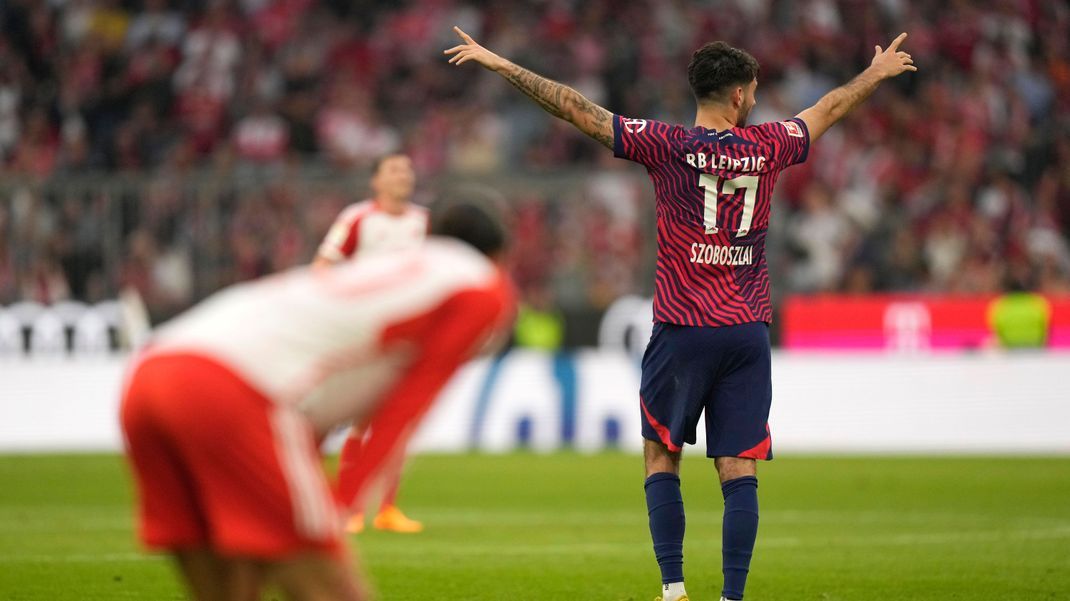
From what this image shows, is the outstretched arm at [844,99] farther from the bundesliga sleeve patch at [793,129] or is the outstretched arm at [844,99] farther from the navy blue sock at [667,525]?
the navy blue sock at [667,525]

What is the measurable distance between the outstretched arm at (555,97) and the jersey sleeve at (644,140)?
6 centimetres

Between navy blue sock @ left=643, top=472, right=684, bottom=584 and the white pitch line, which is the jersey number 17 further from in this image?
the white pitch line

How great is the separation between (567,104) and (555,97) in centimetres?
7

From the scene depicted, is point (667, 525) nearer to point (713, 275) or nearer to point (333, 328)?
point (713, 275)

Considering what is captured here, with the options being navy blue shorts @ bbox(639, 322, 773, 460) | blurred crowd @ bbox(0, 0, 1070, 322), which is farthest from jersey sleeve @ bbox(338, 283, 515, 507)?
blurred crowd @ bbox(0, 0, 1070, 322)

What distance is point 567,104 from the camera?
677 centimetres

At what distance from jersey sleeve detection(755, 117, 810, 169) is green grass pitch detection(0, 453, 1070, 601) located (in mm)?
2278

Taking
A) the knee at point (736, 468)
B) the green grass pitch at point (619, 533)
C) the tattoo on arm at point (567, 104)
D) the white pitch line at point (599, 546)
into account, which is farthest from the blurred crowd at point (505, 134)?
the knee at point (736, 468)

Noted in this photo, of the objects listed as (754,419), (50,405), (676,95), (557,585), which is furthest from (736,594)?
(676,95)

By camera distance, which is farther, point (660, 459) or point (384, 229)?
point (384, 229)

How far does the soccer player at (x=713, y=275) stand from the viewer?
21.7 feet

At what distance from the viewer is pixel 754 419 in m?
6.62

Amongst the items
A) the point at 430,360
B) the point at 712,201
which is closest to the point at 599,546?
the point at 712,201

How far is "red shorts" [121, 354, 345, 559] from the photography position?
3834 mm
